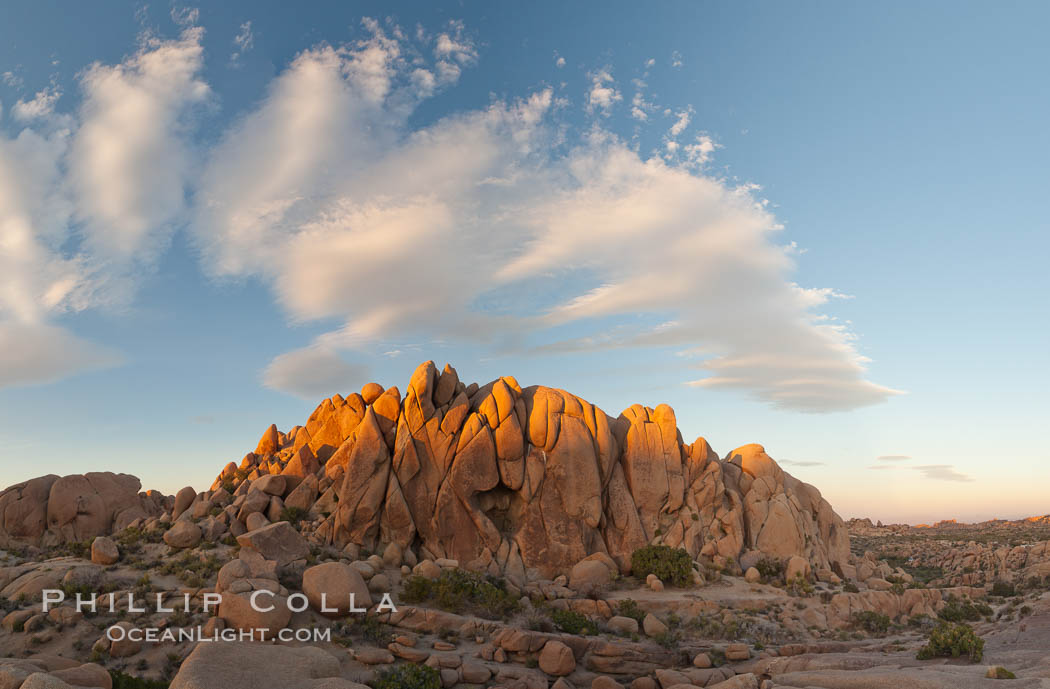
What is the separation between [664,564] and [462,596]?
17.2 metres

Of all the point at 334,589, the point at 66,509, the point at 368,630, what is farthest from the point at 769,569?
the point at 66,509

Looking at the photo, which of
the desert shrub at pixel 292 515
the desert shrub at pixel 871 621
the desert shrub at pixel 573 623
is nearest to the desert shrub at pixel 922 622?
the desert shrub at pixel 871 621

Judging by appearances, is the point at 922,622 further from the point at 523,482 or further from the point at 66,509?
the point at 66,509

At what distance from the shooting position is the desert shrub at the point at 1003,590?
51.4m

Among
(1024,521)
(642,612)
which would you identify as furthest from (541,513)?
(1024,521)

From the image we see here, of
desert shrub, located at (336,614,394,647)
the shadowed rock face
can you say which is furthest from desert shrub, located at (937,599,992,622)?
desert shrub, located at (336,614,394,647)

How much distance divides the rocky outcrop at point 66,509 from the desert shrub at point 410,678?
107 feet

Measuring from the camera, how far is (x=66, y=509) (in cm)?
4956

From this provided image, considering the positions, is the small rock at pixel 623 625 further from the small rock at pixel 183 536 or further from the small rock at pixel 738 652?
the small rock at pixel 183 536

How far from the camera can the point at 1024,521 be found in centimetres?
12038

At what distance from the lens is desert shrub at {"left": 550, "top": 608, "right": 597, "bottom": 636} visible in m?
36.1

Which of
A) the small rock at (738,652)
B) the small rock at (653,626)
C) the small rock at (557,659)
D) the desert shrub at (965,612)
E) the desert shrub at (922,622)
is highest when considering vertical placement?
the small rock at (557,659)

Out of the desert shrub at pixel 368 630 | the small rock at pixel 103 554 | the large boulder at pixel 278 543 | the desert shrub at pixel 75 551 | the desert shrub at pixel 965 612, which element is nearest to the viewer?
the desert shrub at pixel 368 630

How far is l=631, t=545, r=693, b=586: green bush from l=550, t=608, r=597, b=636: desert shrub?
11.3 meters
